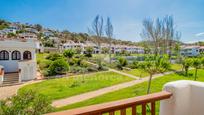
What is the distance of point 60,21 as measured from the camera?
32.9 meters

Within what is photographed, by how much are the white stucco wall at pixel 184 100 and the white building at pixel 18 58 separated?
52.6ft

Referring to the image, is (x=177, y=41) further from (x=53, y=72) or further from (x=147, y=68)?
(x=147, y=68)

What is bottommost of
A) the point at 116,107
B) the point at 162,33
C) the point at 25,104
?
the point at 25,104

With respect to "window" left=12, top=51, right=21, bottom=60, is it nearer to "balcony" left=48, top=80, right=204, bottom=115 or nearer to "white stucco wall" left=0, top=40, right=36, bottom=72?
"white stucco wall" left=0, top=40, right=36, bottom=72

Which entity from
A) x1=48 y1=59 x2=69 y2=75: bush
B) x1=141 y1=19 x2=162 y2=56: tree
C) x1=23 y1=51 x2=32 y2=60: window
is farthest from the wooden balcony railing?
x1=141 y1=19 x2=162 y2=56: tree

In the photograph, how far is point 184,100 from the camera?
7.75ft

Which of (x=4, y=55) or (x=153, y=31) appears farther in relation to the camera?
(x=153, y=31)

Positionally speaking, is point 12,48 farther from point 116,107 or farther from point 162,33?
point 162,33

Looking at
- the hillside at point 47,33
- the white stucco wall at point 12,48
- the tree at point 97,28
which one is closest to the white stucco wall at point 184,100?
the white stucco wall at point 12,48

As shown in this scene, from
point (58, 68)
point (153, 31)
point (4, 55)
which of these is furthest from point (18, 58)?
point (153, 31)

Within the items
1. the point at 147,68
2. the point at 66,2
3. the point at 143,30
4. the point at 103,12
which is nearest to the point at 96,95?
the point at 147,68

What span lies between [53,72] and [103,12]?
14877mm

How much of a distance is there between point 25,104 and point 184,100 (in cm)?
252

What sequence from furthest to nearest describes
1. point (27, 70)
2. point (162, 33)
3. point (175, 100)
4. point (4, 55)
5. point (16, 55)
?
1. point (162, 33)
2. point (16, 55)
3. point (4, 55)
4. point (27, 70)
5. point (175, 100)
